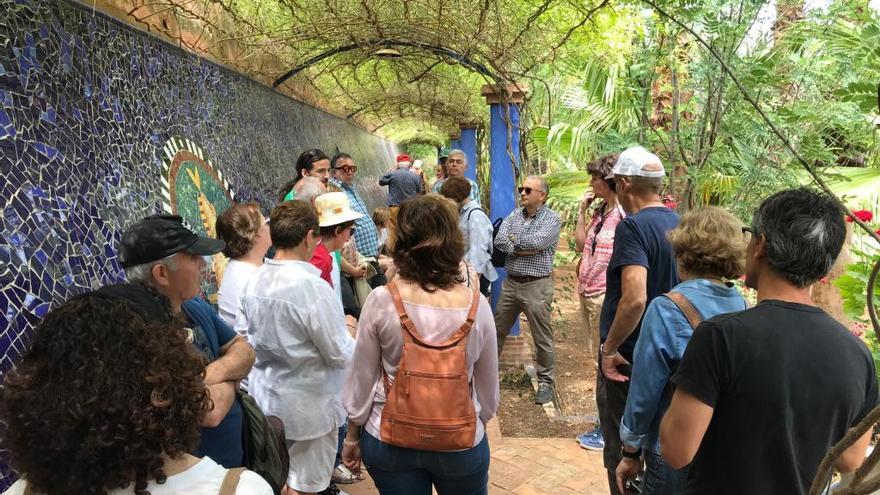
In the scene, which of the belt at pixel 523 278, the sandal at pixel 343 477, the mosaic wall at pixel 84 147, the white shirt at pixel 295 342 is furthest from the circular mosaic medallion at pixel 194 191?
the belt at pixel 523 278

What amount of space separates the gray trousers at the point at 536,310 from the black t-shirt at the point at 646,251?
2291 mm

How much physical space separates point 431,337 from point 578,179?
Result: 7.19m

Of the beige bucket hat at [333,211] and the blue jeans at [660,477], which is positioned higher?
the beige bucket hat at [333,211]

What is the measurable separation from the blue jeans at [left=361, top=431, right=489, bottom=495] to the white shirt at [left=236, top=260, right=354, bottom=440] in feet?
2.18

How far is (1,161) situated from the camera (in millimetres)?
2211

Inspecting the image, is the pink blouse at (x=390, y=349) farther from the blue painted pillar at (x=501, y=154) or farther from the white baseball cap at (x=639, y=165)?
the blue painted pillar at (x=501, y=154)

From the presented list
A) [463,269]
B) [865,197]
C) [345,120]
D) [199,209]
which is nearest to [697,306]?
[463,269]

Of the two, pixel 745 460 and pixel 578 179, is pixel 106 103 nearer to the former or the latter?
pixel 745 460

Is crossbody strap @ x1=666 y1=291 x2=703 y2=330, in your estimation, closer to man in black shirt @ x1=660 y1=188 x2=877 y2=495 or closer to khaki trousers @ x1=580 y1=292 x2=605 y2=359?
man in black shirt @ x1=660 y1=188 x2=877 y2=495

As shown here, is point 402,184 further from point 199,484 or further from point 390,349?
point 199,484

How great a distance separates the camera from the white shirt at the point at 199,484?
111cm

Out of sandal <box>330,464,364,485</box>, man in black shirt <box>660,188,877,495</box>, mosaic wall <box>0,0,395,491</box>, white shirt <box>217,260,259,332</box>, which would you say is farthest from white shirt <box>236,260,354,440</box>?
man in black shirt <box>660,188,877,495</box>

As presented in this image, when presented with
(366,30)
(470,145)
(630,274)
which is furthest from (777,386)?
(470,145)

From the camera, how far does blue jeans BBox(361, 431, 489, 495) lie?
6.56ft
